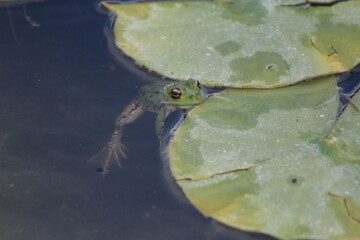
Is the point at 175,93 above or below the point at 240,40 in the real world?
below

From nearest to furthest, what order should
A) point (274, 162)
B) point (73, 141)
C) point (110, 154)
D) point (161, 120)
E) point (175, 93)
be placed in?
point (274, 162), point (110, 154), point (73, 141), point (161, 120), point (175, 93)

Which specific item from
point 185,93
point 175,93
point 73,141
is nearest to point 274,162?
point 185,93

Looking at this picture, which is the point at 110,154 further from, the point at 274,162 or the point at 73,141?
the point at 274,162

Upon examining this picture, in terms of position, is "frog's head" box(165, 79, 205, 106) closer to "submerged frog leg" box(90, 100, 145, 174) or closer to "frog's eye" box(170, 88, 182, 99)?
"frog's eye" box(170, 88, 182, 99)

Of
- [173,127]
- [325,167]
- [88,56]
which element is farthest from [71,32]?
[325,167]

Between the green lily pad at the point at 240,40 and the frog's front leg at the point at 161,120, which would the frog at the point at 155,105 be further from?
the green lily pad at the point at 240,40

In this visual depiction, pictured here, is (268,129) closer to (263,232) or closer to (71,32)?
(263,232)
